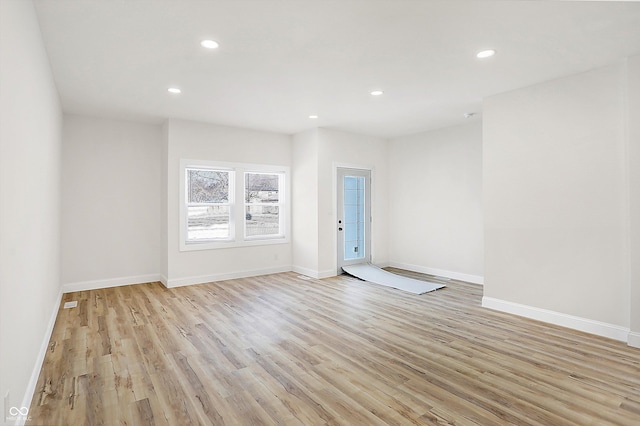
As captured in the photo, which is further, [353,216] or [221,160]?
[353,216]

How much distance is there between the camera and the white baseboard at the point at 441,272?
19.7 ft

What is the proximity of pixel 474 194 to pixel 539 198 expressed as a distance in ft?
6.77

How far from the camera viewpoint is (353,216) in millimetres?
7129

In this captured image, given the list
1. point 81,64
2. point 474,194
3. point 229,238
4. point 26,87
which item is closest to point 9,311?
point 26,87

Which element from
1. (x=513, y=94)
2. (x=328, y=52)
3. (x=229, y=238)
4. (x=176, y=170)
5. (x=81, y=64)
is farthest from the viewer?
(x=229, y=238)

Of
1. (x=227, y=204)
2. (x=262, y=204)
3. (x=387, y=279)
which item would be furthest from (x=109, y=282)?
(x=387, y=279)

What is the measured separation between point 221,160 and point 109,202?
6.47 ft

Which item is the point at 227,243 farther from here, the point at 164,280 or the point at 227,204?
the point at 164,280

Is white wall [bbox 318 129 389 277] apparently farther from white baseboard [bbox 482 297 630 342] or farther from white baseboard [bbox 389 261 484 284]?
white baseboard [bbox 482 297 630 342]

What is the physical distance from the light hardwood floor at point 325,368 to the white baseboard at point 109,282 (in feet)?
3.78

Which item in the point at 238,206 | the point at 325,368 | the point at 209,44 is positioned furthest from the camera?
the point at 238,206

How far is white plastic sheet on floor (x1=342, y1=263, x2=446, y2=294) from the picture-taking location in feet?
18.2

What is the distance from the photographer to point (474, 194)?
607 cm

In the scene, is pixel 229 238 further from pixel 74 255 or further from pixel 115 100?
pixel 115 100
